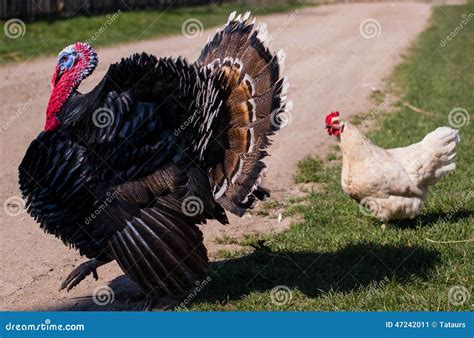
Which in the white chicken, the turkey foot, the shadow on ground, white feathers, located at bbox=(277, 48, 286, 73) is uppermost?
white feathers, located at bbox=(277, 48, 286, 73)

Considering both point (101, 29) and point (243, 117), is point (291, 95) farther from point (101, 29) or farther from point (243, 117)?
point (243, 117)

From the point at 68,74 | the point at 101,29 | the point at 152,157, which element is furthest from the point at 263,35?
the point at 101,29

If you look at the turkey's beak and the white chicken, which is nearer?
the turkey's beak

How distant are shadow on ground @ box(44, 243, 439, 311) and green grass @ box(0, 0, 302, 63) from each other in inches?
384

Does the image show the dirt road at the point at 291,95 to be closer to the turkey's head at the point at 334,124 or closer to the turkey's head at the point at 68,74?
the turkey's head at the point at 334,124

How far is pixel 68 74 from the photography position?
5.59 meters

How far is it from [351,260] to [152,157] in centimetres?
191

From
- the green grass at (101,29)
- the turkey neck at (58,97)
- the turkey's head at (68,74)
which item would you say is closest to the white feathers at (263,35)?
the turkey's head at (68,74)

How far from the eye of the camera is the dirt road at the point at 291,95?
20.7 ft

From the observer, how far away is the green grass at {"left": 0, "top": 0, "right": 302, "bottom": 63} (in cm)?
1579

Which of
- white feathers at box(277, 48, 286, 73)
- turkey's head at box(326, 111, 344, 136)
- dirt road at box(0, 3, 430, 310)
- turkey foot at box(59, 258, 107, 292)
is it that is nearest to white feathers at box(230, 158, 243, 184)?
white feathers at box(277, 48, 286, 73)

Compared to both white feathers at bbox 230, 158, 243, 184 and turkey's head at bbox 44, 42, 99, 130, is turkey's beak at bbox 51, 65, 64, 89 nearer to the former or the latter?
turkey's head at bbox 44, 42, 99, 130

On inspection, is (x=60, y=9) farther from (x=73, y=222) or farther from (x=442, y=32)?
(x=73, y=222)

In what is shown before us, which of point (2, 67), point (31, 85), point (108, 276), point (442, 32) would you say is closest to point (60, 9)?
point (2, 67)
